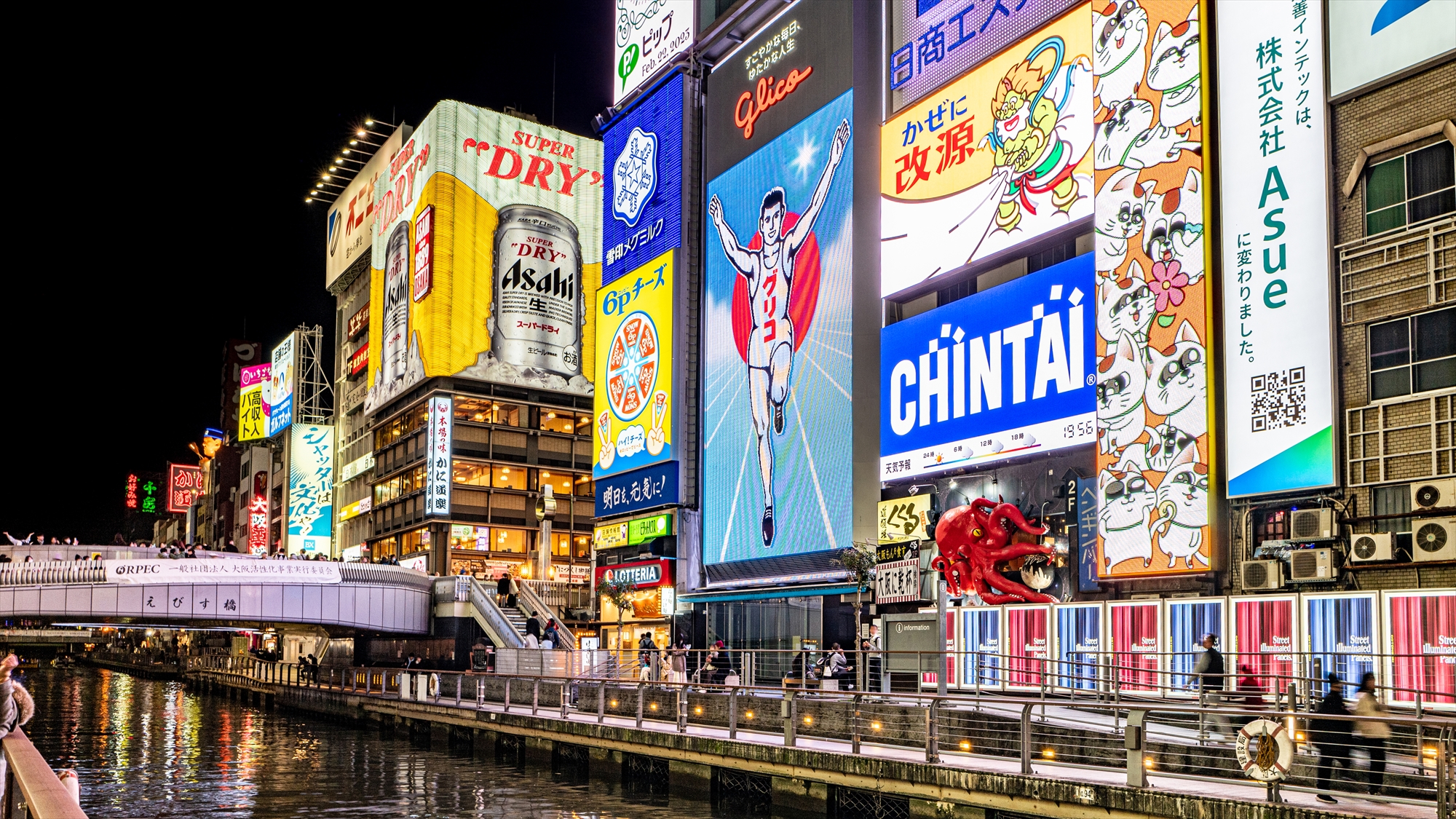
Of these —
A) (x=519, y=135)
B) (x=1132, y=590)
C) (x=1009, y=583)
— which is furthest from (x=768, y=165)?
(x=519, y=135)

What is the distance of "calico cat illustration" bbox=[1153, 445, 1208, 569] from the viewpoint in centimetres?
3172

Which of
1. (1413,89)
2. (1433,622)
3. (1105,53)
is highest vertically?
(1105,53)

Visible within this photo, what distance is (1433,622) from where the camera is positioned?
2395 centimetres

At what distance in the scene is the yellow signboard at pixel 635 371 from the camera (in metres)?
62.8

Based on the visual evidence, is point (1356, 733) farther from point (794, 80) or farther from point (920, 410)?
point (794, 80)

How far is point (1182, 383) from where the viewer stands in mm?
32781

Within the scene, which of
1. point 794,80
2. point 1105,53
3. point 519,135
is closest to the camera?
point 1105,53

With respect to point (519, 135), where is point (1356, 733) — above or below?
below

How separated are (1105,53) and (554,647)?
33.6m

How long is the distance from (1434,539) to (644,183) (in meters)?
47.1

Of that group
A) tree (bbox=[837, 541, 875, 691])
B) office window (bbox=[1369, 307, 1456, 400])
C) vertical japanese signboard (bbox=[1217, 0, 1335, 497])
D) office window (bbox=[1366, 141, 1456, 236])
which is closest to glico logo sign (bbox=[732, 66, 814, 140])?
tree (bbox=[837, 541, 875, 691])

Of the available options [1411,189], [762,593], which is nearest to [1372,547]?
[1411,189]

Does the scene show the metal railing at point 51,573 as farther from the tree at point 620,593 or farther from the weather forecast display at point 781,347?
the weather forecast display at point 781,347

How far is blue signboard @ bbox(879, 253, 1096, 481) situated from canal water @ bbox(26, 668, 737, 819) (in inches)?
Result: 646
